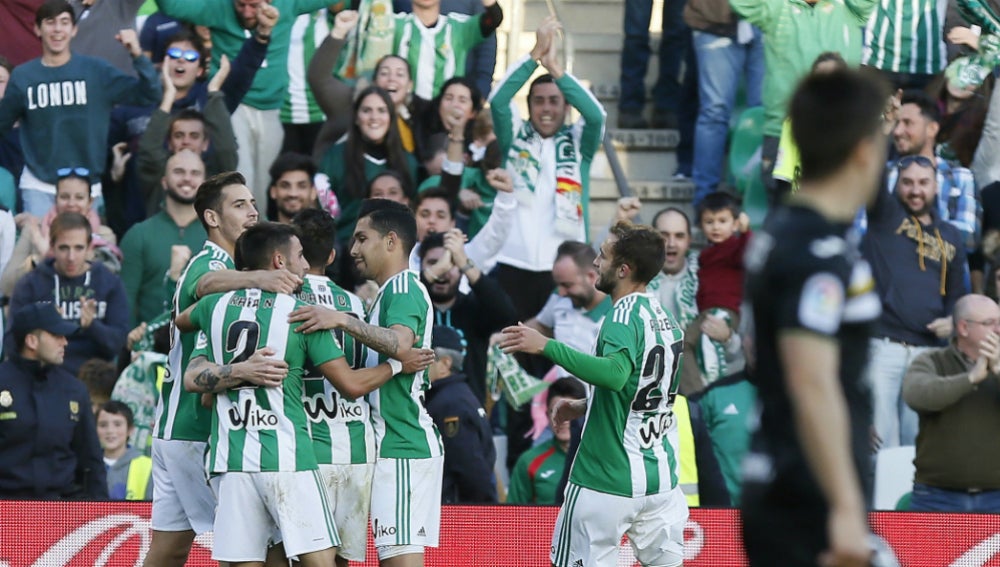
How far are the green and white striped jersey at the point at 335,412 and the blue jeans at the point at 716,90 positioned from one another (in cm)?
560

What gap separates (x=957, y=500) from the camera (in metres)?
9.75

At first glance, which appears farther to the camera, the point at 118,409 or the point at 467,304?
the point at 467,304

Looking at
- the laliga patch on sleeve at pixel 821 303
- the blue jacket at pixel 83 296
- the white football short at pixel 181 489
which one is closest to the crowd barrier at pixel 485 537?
the white football short at pixel 181 489

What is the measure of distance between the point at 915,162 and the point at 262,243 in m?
5.52

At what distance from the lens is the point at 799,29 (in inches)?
484

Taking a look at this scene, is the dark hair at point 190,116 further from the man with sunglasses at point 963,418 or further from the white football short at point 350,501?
the man with sunglasses at point 963,418

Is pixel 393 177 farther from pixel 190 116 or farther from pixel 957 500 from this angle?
pixel 957 500

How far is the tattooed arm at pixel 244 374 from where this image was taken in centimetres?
736

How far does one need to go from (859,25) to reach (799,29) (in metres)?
0.61

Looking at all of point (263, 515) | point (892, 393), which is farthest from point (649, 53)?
point (263, 515)

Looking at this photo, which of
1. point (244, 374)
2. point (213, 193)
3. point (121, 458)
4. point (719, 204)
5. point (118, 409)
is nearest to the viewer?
point (244, 374)

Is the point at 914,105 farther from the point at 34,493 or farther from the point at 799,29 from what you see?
the point at 34,493

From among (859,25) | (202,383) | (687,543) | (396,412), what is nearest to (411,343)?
(396,412)

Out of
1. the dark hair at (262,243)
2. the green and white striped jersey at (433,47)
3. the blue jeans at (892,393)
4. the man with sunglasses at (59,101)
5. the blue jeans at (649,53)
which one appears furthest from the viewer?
the blue jeans at (649,53)
